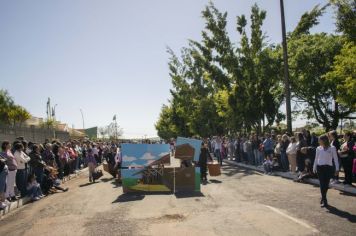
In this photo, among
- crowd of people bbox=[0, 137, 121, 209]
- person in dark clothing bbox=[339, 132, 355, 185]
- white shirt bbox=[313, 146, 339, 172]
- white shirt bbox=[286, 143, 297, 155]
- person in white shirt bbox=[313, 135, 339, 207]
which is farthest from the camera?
white shirt bbox=[286, 143, 297, 155]

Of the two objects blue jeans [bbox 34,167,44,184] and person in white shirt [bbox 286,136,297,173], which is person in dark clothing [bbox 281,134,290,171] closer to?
person in white shirt [bbox 286,136,297,173]

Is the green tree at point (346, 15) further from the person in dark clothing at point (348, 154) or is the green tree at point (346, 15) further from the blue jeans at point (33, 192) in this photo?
the blue jeans at point (33, 192)

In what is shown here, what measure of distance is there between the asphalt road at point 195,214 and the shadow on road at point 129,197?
33 millimetres

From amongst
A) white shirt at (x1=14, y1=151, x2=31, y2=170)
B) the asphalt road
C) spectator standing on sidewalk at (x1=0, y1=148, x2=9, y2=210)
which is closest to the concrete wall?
white shirt at (x1=14, y1=151, x2=31, y2=170)

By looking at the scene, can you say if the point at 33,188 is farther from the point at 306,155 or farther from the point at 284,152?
the point at 284,152

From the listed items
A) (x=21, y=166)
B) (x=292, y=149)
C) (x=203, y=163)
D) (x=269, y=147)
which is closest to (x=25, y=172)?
(x=21, y=166)

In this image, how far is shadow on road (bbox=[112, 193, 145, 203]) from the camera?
508 inches

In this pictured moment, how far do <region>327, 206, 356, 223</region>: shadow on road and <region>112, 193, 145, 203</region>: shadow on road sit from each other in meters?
5.93

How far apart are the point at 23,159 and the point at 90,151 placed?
220 inches

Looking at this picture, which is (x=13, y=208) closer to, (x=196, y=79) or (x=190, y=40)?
(x=190, y=40)

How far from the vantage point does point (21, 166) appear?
13.9 m

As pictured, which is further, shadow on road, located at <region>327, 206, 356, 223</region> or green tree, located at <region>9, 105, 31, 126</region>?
green tree, located at <region>9, 105, 31, 126</region>

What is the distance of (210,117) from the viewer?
4894cm

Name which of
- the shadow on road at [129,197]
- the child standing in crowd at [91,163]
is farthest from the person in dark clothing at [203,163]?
the child standing in crowd at [91,163]
